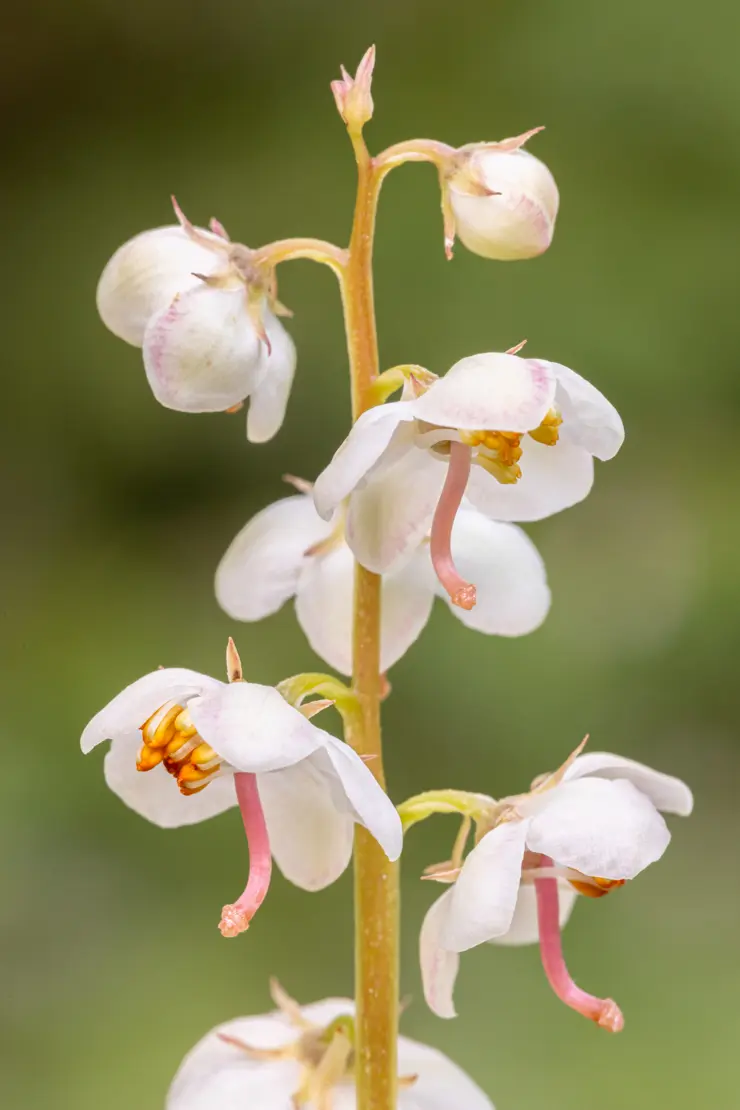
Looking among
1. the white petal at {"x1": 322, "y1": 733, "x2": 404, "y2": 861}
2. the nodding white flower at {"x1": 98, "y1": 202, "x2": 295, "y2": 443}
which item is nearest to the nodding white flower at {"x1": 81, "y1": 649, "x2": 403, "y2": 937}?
the white petal at {"x1": 322, "y1": 733, "x2": 404, "y2": 861}

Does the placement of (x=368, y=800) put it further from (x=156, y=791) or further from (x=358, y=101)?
(x=358, y=101)

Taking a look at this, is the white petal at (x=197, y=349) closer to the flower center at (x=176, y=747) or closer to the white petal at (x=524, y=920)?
the flower center at (x=176, y=747)

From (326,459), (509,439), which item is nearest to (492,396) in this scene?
(509,439)

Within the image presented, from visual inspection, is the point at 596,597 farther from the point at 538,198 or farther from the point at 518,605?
the point at 538,198

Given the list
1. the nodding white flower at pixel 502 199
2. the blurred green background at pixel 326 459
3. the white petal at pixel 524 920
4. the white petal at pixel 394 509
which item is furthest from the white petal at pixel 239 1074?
the blurred green background at pixel 326 459

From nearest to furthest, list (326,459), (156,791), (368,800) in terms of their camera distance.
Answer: (368,800) → (156,791) → (326,459)

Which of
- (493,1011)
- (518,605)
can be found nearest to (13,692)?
(493,1011)
